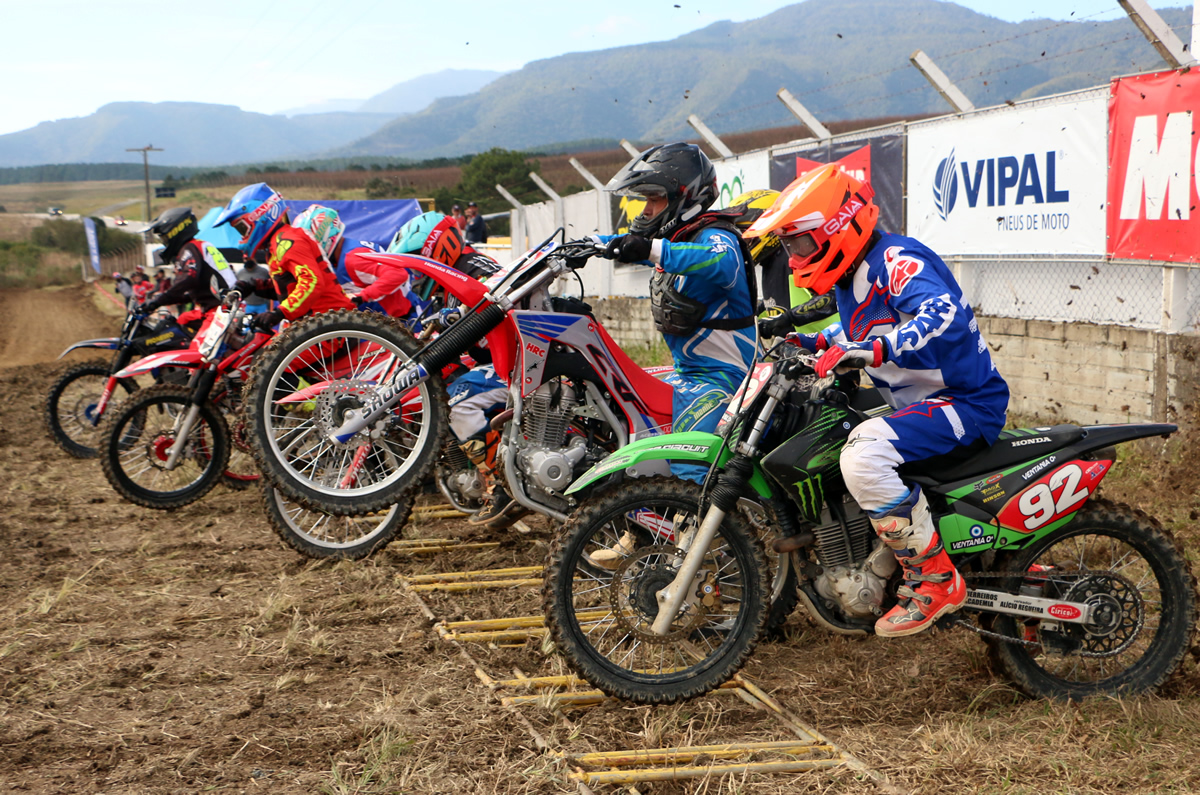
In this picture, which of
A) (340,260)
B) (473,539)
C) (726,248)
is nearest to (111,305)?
(340,260)

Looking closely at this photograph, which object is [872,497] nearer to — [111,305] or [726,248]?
[726,248]

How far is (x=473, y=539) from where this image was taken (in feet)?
21.8

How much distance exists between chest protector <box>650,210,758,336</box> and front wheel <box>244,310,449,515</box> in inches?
43.9

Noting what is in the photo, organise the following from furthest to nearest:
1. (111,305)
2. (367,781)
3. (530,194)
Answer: (530,194)
(111,305)
(367,781)

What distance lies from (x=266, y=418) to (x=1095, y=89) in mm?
6626

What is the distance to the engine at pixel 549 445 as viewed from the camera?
4.68 m

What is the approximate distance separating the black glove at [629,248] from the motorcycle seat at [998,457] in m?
1.37

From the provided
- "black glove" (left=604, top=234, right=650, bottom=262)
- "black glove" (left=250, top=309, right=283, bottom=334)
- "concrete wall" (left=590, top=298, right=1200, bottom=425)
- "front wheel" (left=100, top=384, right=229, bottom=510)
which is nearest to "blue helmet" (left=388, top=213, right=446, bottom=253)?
"black glove" (left=250, top=309, right=283, bottom=334)

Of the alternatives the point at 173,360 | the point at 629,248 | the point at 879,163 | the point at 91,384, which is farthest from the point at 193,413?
the point at 879,163

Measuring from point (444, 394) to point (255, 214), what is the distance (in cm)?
365

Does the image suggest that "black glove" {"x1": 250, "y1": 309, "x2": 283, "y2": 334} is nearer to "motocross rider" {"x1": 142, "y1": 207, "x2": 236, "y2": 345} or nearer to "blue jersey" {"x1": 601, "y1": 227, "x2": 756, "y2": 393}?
"motocross rider" {"x1": 142, "y1": 207, "x2": 236, "y2": 345}

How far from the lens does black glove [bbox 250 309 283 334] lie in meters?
7.20

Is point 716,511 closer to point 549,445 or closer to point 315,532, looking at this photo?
point 549,445

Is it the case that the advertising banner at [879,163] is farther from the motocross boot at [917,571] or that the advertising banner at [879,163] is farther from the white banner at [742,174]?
the motocross boot at [917,571]
